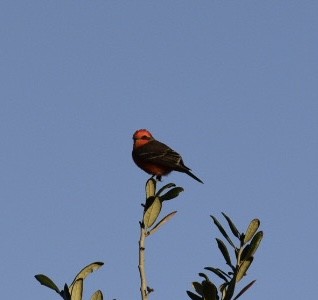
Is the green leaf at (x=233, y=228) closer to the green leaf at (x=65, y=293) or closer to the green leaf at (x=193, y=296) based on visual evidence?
the green leaf at (x=193, y=296)

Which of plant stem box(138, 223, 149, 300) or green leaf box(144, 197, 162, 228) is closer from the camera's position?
plant stem box(138, 223, 149, 300)

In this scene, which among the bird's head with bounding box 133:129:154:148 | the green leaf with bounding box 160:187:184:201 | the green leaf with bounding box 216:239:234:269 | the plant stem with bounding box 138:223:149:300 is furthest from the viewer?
the bird's head with bounding box 133:129:154:148

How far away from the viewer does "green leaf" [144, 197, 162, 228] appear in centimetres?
321

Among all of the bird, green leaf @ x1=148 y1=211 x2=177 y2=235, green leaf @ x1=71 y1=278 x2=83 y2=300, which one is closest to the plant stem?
green leaf @ x1=148 y1=211 x2=177 y2=235

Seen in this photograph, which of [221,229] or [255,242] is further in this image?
[221,229]

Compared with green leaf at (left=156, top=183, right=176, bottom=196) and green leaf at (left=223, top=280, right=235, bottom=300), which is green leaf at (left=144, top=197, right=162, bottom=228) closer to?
green leaf at (left=156, top=183, right=176, bottom=196)

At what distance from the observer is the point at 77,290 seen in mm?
2752

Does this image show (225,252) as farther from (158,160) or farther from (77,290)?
(158,160)

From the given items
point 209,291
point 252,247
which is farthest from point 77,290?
point 252,247

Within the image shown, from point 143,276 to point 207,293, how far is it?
33 centimetres

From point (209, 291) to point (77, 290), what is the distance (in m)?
0.48

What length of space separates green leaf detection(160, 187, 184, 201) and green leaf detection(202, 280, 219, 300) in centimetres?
81

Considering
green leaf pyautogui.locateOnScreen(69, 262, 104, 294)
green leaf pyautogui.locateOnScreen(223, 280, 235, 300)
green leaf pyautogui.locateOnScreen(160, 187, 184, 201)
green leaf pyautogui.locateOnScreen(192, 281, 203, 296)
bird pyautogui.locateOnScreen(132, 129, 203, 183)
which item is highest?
bird pyautogui.locateOnScreen(132, 129, 203, 183)

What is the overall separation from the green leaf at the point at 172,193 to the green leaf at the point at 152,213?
0.40 feet
